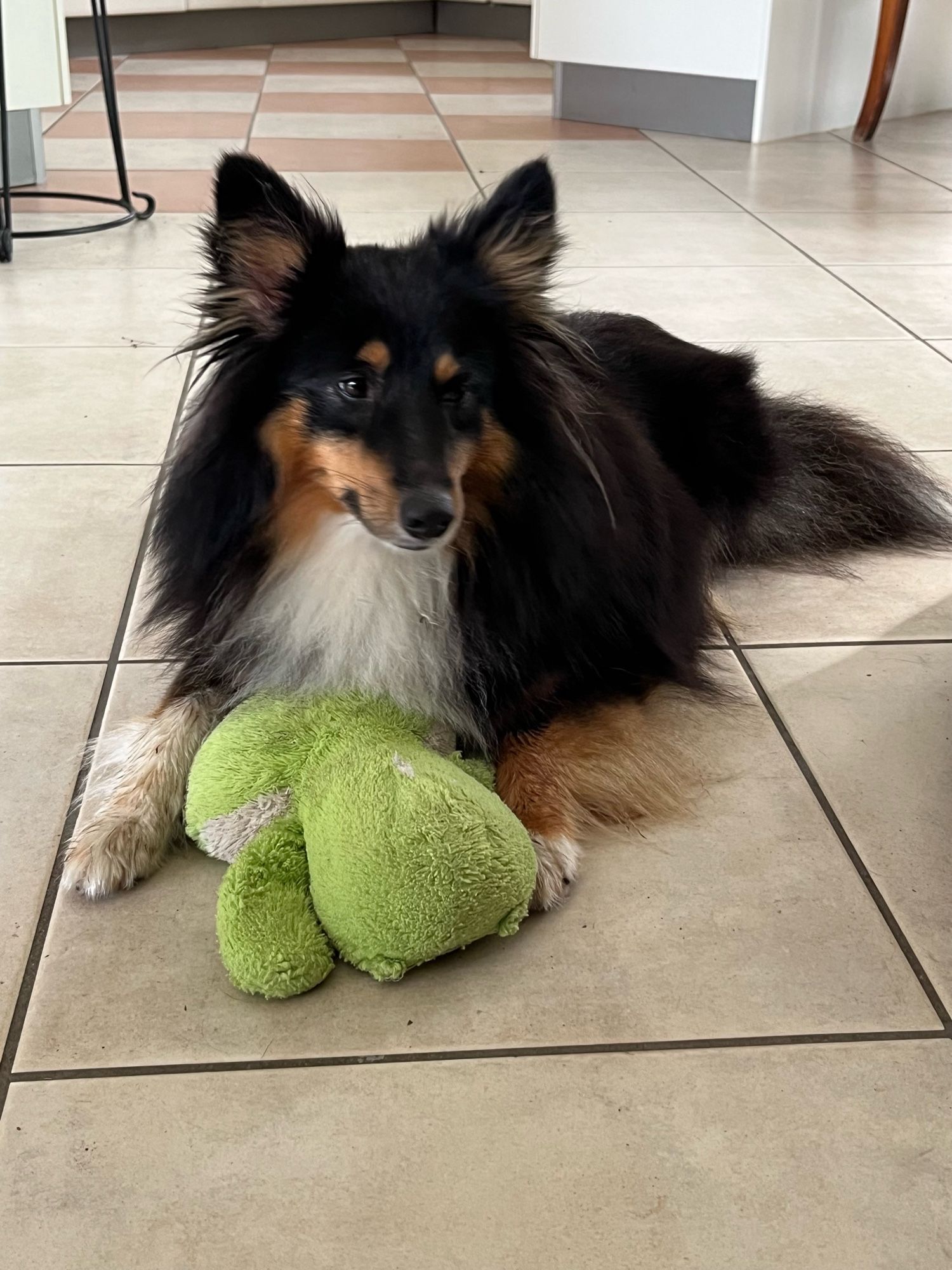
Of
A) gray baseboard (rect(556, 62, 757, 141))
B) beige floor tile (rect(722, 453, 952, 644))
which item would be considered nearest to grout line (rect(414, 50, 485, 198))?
gray baseboard (rect(556, 62, 757, 141))

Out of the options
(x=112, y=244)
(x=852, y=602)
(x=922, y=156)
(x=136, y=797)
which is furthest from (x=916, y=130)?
(x=136, y=797)

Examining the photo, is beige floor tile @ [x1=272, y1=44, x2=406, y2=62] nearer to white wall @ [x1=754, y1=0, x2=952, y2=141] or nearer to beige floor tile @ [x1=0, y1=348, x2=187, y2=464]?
white wall @ [x1=754, y1=0, x2=952, y2=141]

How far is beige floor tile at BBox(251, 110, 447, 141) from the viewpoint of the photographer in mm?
7195

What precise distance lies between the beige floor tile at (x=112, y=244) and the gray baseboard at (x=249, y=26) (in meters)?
5.29

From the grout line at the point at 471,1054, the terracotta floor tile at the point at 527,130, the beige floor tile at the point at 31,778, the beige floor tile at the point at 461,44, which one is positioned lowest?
the beige floor tile at the point at 461,44

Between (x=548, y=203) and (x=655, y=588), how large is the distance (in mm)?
666

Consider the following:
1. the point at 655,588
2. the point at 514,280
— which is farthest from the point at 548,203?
the point at 655,588

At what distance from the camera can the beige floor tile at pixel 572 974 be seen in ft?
5.22

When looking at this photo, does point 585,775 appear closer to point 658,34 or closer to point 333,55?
point 658,34

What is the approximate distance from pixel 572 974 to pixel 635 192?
4.90 meters

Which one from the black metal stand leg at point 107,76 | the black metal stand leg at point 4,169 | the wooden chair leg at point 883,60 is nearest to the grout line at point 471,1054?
the black metal stand leg at point 4,169

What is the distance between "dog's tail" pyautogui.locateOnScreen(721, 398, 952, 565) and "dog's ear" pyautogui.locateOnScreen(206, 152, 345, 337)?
124 centimetres

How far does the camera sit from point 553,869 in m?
1.83

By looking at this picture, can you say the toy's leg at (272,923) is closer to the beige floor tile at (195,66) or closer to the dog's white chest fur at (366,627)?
the dog's white chest fur at (366,627)
